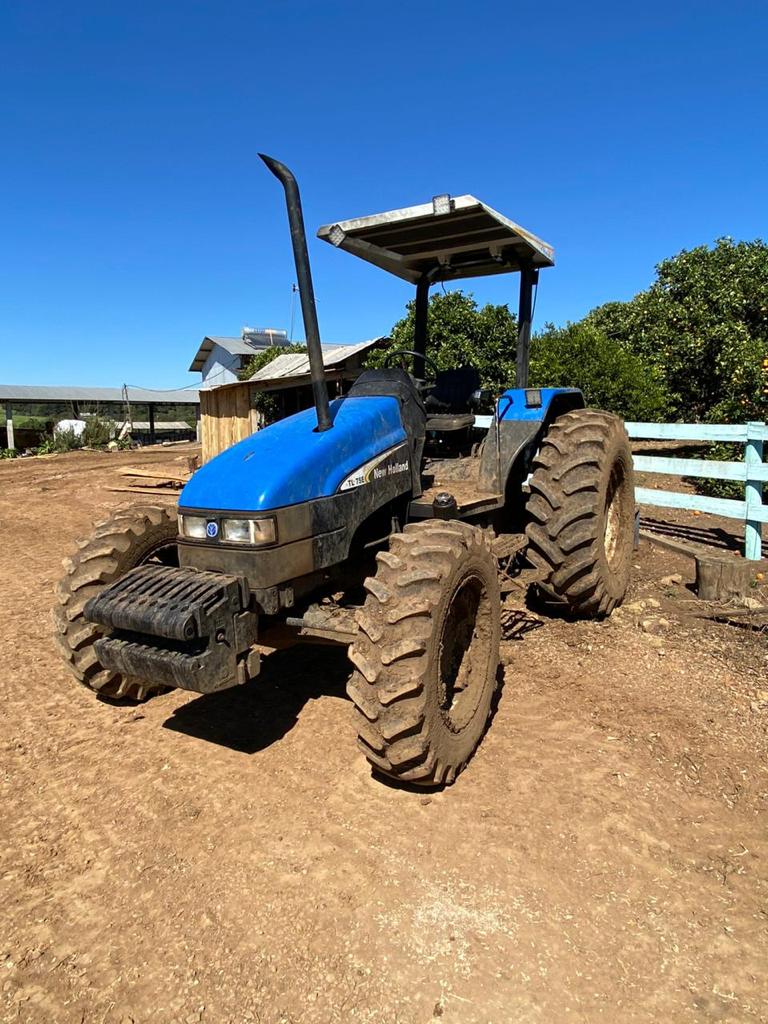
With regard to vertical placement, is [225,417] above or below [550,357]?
below

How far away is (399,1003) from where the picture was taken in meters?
2.08

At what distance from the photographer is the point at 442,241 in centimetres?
507

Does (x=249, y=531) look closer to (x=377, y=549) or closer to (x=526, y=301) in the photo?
(x=377, y=549)

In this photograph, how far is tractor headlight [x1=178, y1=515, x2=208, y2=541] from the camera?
3.30 m

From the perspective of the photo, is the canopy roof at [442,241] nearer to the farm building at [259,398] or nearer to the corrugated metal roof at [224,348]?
the farm building at [259,398]

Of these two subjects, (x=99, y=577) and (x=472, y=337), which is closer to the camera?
(x=99, y=577)

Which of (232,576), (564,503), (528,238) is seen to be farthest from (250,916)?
(528,238)

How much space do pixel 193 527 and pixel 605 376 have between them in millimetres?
11350

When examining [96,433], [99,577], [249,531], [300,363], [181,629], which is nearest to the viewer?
[181,629]

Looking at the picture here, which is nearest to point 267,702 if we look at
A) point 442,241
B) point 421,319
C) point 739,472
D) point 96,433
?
point 421,319

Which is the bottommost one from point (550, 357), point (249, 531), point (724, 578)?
point (724, 578)

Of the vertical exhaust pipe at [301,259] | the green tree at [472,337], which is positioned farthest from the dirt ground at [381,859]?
the green tree at [472,337]

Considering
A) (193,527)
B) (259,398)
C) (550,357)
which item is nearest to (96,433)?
(259,398)

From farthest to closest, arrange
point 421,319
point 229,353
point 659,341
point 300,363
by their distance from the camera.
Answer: point 229,353, point 300,363, point 659,341, point 421,319
